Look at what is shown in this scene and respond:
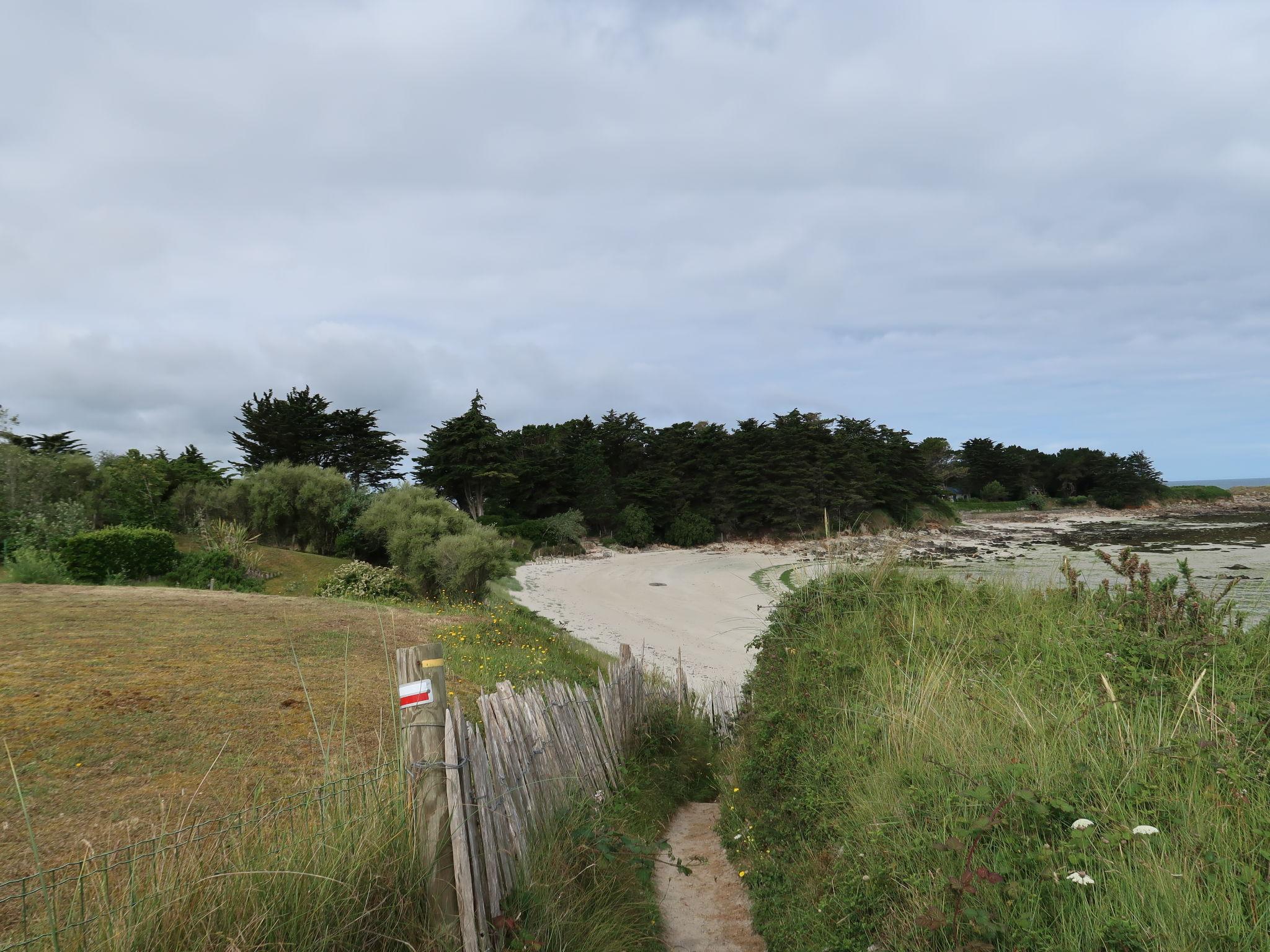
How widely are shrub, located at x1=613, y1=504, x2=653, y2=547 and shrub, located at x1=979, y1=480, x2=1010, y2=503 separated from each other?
147ft

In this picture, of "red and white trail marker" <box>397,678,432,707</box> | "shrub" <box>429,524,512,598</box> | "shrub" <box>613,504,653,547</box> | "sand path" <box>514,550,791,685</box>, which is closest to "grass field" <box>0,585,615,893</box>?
"red and white trail marker" <box>397,678,432,707</box>

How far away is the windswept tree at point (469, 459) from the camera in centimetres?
4322

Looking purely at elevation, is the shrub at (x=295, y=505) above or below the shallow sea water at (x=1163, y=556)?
above

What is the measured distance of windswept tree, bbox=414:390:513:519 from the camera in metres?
43.2

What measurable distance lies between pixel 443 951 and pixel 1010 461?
82.2 m

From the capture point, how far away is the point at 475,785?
11.6 feet

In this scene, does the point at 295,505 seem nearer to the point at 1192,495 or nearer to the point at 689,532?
the point at 689,532

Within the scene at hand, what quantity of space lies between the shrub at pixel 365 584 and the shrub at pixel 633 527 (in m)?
26.3

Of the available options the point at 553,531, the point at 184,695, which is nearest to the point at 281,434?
the point at 553,531

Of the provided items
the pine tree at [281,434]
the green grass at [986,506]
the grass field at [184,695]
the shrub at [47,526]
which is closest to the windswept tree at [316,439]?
the pine tree at [281,434]

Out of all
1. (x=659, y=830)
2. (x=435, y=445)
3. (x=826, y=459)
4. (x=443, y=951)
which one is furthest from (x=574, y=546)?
(x=443, y=951)

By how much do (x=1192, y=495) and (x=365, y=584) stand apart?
8774 centimetres

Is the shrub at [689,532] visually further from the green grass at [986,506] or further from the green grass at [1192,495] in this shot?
the green grass at [1192,495]

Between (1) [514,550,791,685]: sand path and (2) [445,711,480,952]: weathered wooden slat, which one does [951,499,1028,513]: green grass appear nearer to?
(1) [514,550,791,685]: sand path
